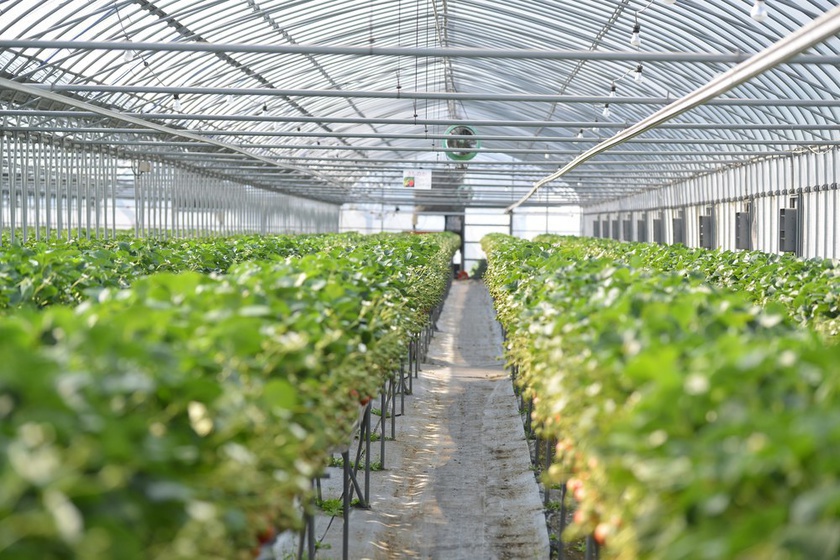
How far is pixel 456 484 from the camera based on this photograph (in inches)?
408

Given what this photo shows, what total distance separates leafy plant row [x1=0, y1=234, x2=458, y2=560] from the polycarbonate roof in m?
7.32

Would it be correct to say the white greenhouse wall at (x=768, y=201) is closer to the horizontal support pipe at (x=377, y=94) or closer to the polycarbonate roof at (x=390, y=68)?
the polycarbonate roof at (x=390, y=68)

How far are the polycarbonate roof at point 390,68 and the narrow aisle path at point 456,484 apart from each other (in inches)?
166

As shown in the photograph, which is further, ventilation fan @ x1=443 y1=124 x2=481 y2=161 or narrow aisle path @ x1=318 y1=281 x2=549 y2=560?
ventilation fan @ x1=443 y1=124 x2=481 y2=161

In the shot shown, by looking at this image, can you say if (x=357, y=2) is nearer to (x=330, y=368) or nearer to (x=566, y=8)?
(x=566, y=8)

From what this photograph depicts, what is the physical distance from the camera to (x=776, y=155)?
83.5 ft

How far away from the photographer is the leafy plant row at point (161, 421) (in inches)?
83.4

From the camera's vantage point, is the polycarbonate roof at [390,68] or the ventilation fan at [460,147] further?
the ventilation fan at [460,147]

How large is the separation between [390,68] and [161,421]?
1027 inches

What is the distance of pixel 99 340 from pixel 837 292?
620 cm

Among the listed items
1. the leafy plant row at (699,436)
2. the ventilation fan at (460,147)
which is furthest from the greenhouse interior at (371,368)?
the ventilation fan at (460,147)

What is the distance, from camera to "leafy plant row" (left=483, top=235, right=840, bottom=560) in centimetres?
226

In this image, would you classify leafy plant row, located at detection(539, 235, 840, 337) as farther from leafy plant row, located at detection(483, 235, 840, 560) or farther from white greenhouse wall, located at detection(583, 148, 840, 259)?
white greenhouse wall, located at detection(583, 148, 840, 259)

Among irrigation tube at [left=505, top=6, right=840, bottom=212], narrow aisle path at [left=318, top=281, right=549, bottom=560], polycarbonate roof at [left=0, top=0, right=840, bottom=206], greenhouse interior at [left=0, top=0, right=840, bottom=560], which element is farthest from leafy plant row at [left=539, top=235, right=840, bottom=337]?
narrow aisle path at [left=318, top=281, right=549, bottom=560]
